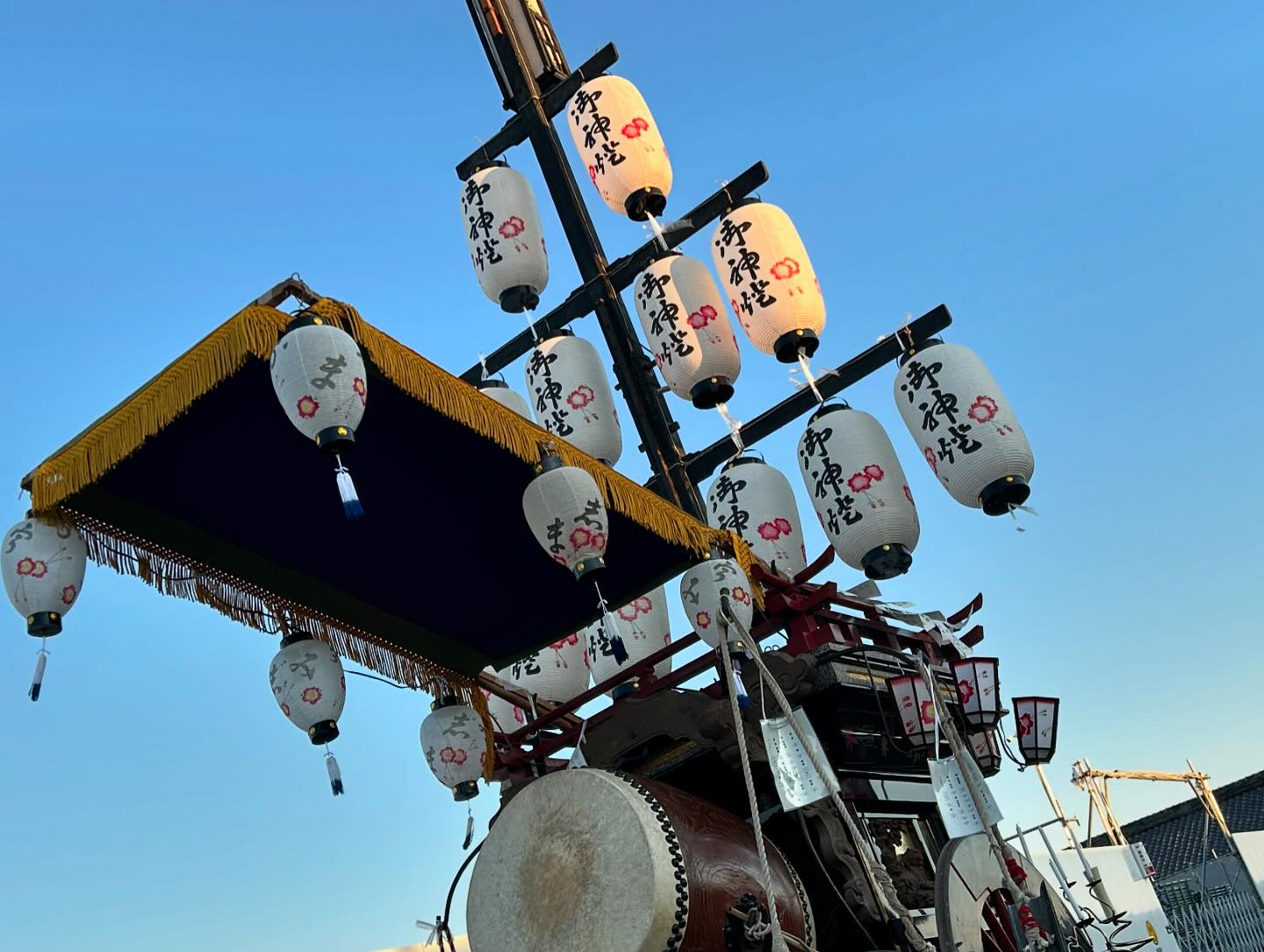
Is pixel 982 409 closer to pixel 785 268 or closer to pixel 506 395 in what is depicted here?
pixel 785 268

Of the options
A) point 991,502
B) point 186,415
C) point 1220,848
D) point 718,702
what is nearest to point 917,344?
point 991,502

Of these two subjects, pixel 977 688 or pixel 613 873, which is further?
pixel 977 688

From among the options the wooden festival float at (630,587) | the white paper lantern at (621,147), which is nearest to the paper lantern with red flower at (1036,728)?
the wooden festival float at (630,587)

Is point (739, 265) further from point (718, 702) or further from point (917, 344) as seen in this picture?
point (718, 702)

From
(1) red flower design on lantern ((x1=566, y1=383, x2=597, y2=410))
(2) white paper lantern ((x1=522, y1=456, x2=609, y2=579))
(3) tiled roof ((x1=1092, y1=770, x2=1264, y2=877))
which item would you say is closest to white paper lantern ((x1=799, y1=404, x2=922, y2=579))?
(1) red flower design on lantern ((x1=566, y1=383, x2=597, y2=410))

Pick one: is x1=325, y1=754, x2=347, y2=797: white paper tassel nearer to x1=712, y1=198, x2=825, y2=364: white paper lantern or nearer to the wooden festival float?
the wooden festival float

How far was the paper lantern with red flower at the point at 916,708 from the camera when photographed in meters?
5.04

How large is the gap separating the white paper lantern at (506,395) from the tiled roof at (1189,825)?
56.8 feet

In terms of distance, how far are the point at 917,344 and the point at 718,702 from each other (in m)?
3.26

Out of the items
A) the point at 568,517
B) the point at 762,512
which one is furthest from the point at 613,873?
the point at 762,512

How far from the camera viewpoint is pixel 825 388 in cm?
770

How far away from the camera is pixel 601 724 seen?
5.70 m

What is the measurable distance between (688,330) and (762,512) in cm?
145

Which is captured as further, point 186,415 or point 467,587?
point 467,587
